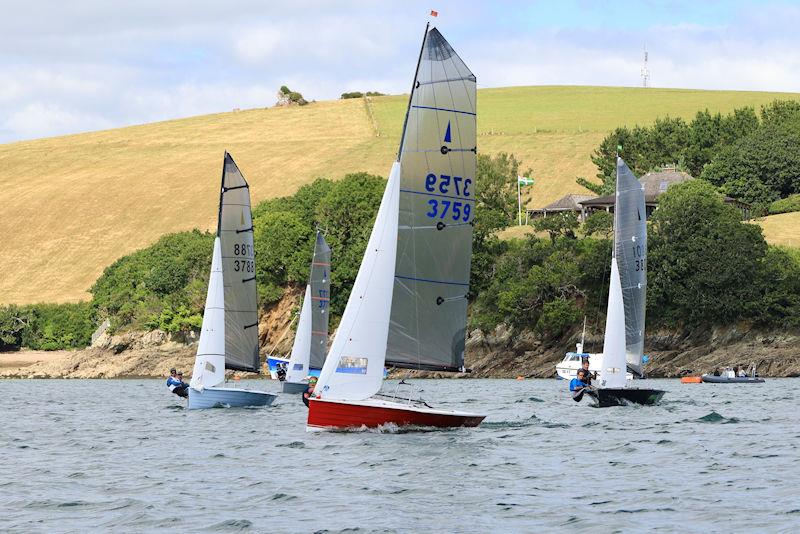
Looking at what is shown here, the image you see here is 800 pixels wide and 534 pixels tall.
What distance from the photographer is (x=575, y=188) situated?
155 m

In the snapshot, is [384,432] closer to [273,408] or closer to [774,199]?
[273,408]

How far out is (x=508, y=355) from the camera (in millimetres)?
96375

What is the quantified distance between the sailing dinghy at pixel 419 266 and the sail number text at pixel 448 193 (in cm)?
3

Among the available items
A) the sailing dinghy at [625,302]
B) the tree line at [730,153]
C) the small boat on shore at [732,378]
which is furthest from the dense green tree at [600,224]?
the sailing dinghy at [625,302]

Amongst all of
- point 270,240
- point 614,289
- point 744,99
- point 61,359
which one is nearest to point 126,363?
point 61,359

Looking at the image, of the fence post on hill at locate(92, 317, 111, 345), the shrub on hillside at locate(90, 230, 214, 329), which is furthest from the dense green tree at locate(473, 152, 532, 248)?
the fence post on hill at locate(92, 317, 111, 345)

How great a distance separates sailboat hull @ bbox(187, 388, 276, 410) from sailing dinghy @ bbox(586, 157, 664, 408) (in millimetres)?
12911

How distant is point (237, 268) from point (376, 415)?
2017 centimetres

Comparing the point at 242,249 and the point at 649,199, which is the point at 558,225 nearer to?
the point at 649,199

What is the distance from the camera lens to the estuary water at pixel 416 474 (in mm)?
23953

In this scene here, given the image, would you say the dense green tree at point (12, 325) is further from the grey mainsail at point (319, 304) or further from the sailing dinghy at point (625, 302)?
the sailing dinghy at point (625, 302)

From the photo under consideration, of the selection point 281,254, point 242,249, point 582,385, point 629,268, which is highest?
point 281,254

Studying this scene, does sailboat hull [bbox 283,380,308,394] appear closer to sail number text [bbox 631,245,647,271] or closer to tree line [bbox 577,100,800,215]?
sail number text [bbox 631,245,647,271]

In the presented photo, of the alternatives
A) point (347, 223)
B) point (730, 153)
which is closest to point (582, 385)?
point (347, 223)
